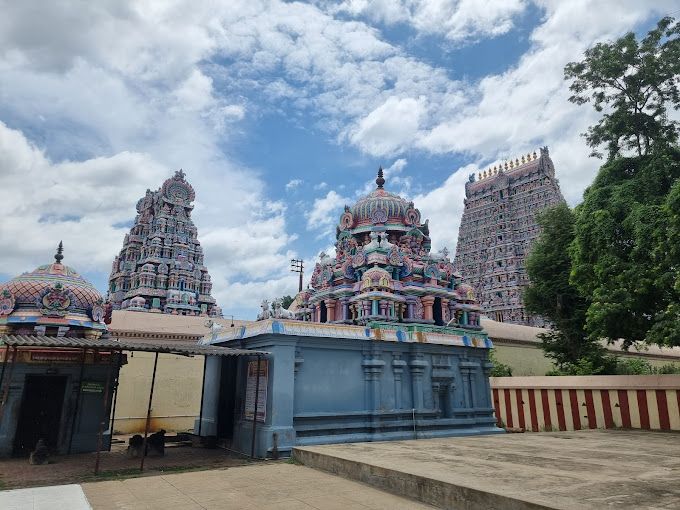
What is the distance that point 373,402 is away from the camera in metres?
15.1

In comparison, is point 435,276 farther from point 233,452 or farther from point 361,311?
point 233,452

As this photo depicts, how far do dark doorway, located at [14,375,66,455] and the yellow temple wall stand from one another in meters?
5.91

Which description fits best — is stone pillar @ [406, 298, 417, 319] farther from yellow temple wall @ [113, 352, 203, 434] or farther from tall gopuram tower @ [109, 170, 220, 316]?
tall gopuram tower @ [109, 170, 220, 316]

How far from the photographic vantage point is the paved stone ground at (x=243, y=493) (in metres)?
7.71

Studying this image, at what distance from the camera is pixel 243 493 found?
8602mm

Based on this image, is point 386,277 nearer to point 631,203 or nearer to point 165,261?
point 631,203

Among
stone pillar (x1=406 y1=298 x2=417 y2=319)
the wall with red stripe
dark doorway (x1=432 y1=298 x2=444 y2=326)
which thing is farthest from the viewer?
dark doorway (x1=432 y1=298 x2=444 y2=326)

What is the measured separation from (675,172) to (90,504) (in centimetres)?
1968

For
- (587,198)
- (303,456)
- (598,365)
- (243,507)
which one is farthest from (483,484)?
(598,365)

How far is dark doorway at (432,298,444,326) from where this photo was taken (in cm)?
2016

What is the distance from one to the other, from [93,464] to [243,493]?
5635 millimetres

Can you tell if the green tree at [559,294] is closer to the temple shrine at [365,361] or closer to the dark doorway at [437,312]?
the temple shrine at [365,361]

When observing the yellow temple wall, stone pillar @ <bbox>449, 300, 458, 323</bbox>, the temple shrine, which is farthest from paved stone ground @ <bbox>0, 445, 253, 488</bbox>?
stone pillar @ <bbox>449, 300, 458, 323</bbox>

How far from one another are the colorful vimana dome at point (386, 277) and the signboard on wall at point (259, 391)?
16.8 ft
